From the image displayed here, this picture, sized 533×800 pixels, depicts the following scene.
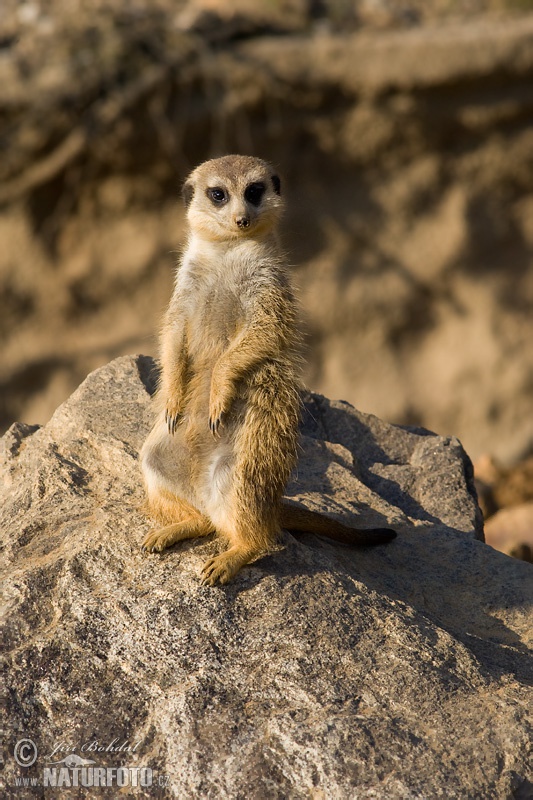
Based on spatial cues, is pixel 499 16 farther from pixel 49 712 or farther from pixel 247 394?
pixel 49 712

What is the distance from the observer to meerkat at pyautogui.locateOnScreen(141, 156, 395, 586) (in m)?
2.82

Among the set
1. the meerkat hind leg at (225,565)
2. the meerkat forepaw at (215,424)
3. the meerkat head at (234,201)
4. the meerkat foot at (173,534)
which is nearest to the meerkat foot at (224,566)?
the meerkat hind leg at (225,565)

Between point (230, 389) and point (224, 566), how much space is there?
1.77 ft

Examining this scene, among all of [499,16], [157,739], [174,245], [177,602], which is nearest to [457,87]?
[499,16]

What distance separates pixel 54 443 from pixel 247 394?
0.82 m

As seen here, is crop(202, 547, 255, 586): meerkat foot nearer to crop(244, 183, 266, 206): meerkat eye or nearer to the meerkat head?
the meerkat head

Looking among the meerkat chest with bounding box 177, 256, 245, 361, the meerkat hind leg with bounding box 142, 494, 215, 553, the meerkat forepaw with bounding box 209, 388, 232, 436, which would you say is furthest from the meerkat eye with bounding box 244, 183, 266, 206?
the meerkat hind leg with bounding box 142, 494, 215, 553

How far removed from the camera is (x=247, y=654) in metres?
2.48

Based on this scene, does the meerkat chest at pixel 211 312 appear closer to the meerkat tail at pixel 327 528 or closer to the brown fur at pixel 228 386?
the brown fur at pixel 228 386

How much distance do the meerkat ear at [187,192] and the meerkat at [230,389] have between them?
0.12 metres

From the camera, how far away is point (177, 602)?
259 centimetres

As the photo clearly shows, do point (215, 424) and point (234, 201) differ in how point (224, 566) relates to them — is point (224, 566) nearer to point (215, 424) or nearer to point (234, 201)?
point (215, 424)

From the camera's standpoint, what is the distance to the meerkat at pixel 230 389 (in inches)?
111

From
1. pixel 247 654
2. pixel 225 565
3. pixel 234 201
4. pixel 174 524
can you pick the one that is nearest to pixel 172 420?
pixel 174 524
